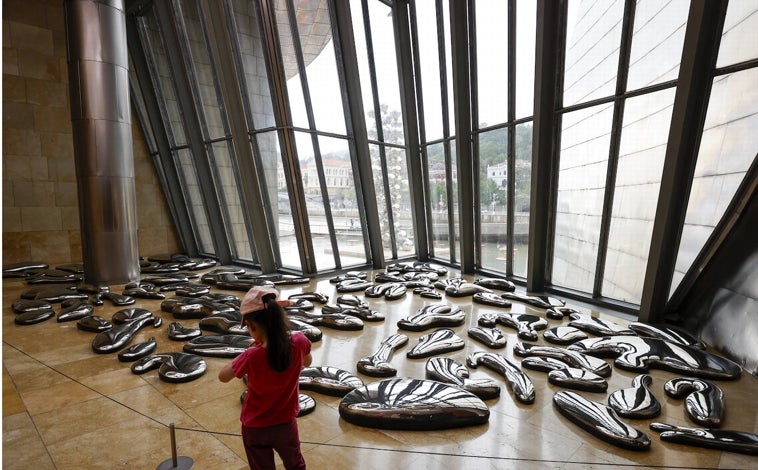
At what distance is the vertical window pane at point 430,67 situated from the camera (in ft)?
35.3

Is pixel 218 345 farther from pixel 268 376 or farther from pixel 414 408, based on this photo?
pixel 268 376

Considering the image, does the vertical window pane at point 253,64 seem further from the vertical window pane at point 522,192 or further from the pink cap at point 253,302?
the pink cap at point 253,302

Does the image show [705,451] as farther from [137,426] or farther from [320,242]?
[320,242]

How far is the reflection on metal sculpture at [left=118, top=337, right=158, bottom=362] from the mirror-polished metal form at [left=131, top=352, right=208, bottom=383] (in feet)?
0.32

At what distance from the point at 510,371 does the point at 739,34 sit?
4.93 m

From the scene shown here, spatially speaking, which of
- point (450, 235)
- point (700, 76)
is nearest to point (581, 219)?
point (700, 76)

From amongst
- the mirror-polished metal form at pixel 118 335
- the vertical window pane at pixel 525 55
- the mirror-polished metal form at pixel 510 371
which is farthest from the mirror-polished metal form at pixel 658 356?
the mirror-polished metal form at pixel 118 335

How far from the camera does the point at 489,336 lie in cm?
571

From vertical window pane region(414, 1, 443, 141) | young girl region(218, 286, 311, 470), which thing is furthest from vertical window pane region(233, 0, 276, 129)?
young girl region(218, 286, 311, 470)

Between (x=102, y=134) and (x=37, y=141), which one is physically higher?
(x=37, y=141)

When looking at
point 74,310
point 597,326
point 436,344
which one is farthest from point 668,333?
point 74,310

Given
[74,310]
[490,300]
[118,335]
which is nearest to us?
[118,335]

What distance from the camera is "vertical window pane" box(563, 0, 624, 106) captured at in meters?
6.96

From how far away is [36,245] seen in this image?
11281 millimetres
